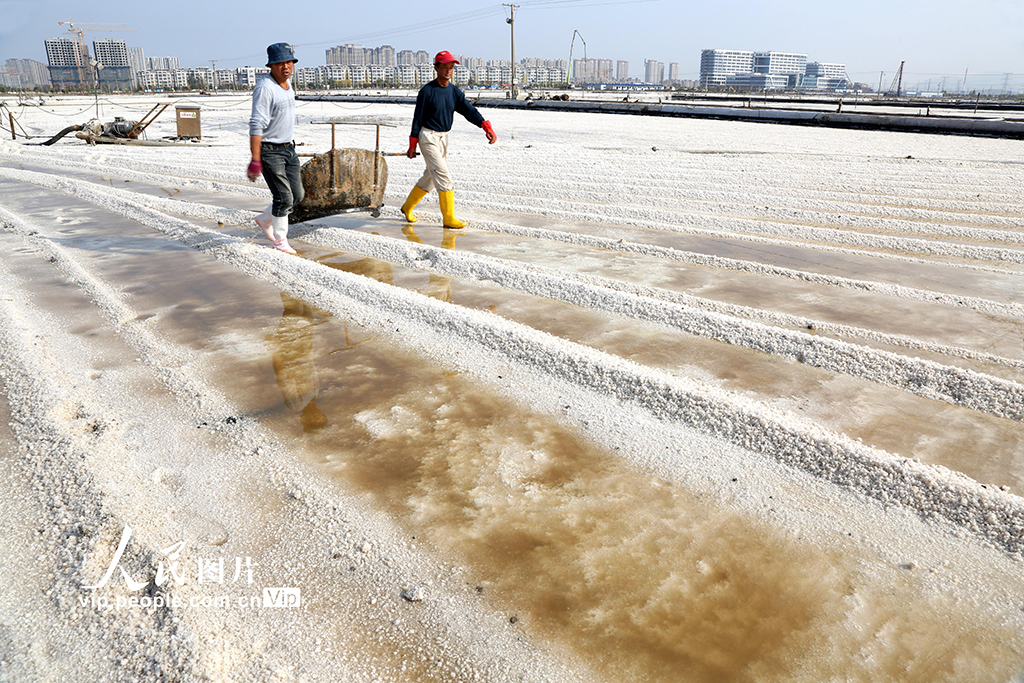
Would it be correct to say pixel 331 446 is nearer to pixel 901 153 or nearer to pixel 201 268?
pixel 201 268

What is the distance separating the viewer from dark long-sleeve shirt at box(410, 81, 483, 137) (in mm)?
7156

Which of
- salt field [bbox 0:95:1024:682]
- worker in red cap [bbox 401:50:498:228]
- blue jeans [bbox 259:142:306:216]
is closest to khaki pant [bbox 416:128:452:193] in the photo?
worker in red cap [bbox 401:50:498:228]

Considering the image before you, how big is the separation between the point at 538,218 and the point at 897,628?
6645 mm

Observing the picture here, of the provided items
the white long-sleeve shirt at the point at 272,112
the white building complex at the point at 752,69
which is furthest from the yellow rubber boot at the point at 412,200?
the white building complex at the point at 752,69

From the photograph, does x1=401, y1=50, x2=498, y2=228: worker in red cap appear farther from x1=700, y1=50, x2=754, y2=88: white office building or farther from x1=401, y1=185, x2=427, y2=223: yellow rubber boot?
x1=700, y1=50, x2=754, y2=88: white office building

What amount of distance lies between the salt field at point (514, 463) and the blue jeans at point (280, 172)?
560 millimetres

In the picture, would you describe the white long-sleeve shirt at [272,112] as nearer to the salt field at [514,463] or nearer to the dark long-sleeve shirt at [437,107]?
the salt field at [514,463]

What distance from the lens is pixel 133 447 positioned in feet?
9.97

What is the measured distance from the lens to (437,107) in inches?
283

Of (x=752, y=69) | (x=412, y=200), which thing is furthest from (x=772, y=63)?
(x=412, y=200)

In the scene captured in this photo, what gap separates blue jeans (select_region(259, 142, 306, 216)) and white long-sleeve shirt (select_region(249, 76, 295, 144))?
0.28ft

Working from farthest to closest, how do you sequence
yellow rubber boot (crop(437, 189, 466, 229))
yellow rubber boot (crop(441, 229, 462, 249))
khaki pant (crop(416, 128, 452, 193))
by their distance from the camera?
yellow rubber boot (crop(437, 189, 466, 229)) < khaki pant (crop(416, 128, 452, 193)) < yellow rubber boot (crop(441, 229, 462, 249))

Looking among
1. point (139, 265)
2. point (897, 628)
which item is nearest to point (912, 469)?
point (897, 628)

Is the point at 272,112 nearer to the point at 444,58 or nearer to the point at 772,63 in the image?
the point at 444,58
